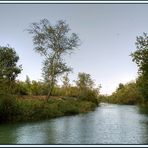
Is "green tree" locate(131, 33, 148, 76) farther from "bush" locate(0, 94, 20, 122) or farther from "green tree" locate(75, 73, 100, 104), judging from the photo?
"green tree" locate(75, 73, 100, 104)

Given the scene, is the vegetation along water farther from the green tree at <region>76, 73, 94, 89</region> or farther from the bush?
the green tree at <region>76, 73, 94, 89</region>

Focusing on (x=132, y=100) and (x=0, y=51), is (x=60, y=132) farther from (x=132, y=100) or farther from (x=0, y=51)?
(x=132, y=100)

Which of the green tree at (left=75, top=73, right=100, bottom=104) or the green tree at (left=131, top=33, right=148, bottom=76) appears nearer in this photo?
the green tree at (left=131, top=33, right=148, bottom=76)

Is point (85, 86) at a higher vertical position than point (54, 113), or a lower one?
higher

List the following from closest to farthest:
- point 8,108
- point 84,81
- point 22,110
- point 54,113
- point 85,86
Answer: point 8,108 < point 22,110 < point 54,113 < point 84,81 < point 85,86

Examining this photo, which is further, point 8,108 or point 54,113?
point 54,113

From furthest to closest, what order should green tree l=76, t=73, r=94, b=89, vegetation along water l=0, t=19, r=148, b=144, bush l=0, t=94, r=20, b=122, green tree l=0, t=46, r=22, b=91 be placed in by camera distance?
green tree l=76, t=73, r=94, b=89 < green tree l=0, t=46, r=22, b=91 < bush l=0, t=94, r=20, b=122 < vegetation along water l=0, t=19, r=148, b=144

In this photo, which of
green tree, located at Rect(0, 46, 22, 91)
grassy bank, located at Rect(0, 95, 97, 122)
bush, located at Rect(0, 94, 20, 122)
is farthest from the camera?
green tree, located at Rect(0, 46, 22, 91)

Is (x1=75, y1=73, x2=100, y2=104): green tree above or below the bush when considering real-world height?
above

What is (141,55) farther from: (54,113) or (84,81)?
(84,81)

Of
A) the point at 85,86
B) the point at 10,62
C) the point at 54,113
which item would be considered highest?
the point at 10,62

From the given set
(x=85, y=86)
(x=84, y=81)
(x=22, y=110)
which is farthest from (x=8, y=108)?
(x=85, y=86)

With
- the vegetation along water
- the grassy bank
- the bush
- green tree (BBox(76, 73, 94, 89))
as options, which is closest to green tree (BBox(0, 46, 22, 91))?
the vegetation along water

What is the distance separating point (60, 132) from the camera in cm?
2078
